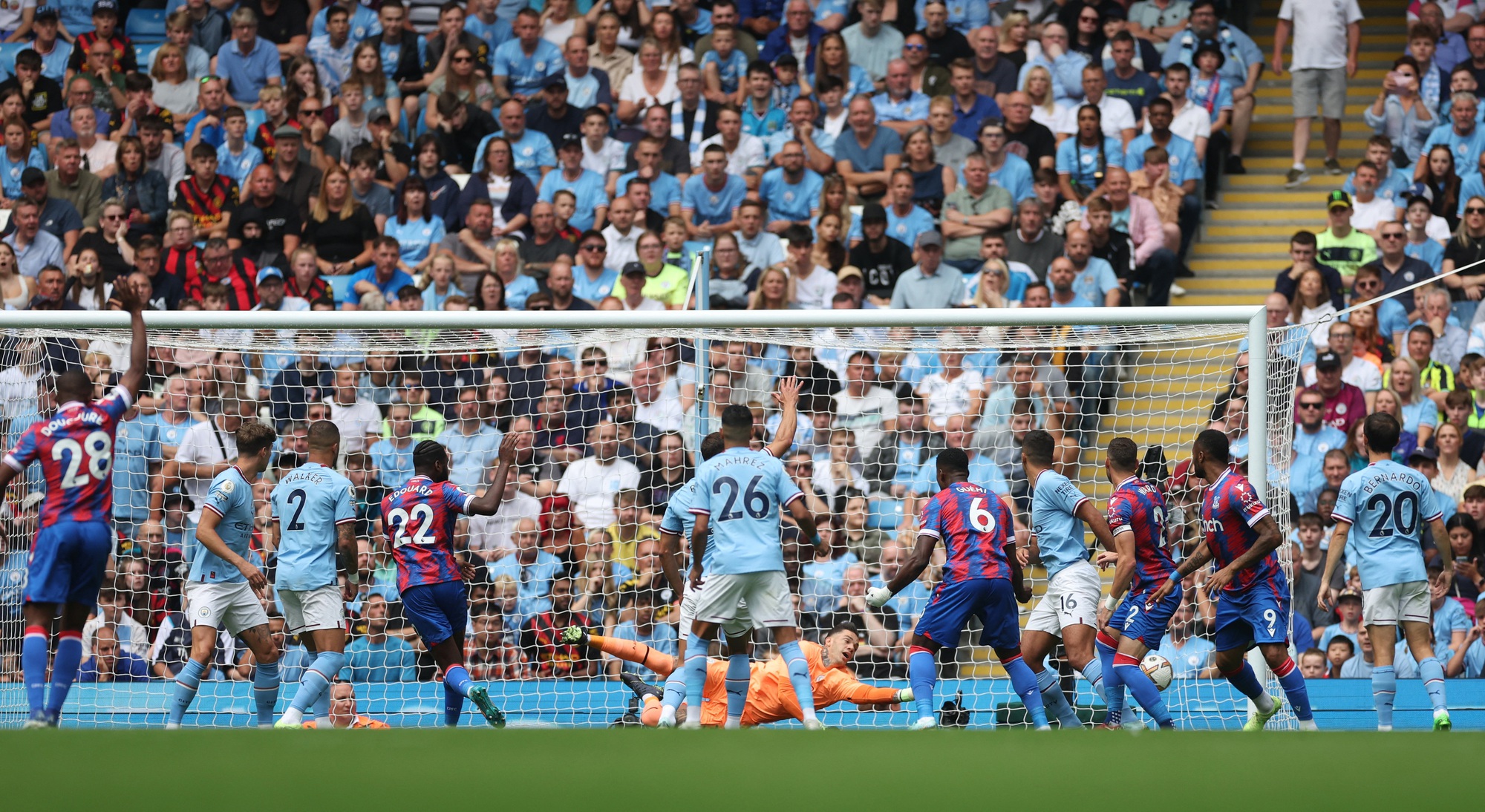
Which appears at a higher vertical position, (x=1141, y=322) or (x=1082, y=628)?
(x=1141, y=322)

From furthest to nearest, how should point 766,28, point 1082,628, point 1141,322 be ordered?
point 766,28
point 1141,322
point 1082,628

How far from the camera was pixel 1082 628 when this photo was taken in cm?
914

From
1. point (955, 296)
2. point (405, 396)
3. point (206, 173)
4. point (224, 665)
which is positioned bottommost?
point (224, 665)

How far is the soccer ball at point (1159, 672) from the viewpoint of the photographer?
945 cm

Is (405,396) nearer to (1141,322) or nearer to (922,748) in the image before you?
(1141,322)

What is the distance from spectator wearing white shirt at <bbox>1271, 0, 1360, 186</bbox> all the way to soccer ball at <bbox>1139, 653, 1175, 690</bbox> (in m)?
6.84

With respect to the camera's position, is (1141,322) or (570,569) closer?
(1141,322)

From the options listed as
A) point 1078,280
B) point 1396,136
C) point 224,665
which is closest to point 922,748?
point 224,665

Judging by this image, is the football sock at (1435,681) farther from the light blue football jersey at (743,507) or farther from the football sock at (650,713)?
the football sock at (650,713)

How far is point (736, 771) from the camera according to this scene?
4.92m

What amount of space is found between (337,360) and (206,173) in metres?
3.58

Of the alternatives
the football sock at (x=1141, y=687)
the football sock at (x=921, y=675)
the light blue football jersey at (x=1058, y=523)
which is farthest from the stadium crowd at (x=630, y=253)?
the football sock at (x=921, y=675)

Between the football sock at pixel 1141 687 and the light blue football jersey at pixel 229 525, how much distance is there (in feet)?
17.2

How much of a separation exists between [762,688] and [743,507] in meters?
1.49
